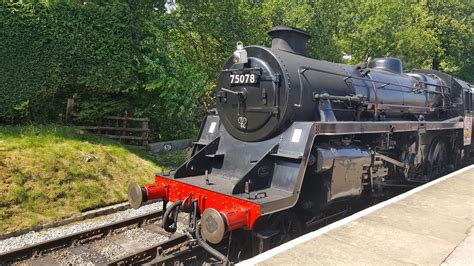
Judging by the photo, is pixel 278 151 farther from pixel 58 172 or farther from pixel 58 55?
pixel 58 55

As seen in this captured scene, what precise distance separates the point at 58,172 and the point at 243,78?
194 inches

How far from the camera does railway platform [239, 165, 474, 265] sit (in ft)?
12.3

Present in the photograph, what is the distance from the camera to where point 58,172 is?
25.7 feet

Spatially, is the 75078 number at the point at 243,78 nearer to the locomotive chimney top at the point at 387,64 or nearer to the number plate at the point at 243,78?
the number plate at the point at 243,78

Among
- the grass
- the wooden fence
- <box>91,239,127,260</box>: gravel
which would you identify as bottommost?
<box>91,239,127,260</box>: gravel

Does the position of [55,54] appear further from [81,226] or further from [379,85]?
[379,85]

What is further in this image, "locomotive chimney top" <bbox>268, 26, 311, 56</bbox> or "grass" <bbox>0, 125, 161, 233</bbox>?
"grass" <bbox>0, 125, 161, 233</bbox>

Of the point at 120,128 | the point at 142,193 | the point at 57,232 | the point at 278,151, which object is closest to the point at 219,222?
the point at 278,151

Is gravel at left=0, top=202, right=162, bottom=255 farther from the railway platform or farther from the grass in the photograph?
the railway platform

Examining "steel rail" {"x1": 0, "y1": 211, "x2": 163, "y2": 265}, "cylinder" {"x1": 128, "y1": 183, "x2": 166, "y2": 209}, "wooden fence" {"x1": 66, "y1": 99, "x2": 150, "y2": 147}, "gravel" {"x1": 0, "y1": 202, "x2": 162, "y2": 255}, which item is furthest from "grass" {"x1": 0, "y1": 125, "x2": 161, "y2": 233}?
"cylinder" {"x1": 128, "y1": 183, "x2": 166, "y2": 209}

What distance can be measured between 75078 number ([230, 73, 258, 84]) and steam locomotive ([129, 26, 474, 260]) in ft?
0.05

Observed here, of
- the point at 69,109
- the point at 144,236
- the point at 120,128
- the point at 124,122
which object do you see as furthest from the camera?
the point at 124,122

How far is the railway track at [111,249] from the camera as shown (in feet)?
15.9

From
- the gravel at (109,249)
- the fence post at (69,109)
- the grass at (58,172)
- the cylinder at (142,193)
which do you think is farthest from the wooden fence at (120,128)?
the cylinder at (142,193)
